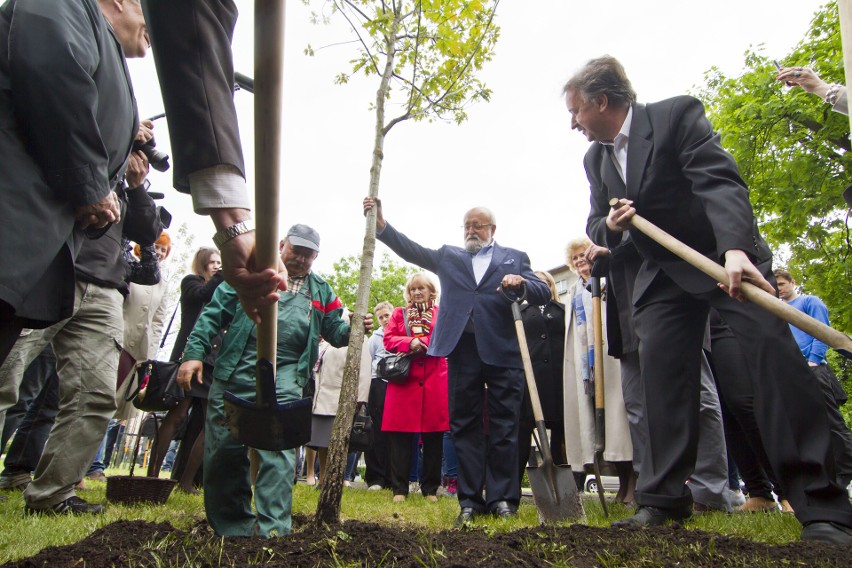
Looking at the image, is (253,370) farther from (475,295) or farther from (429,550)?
(475,295)

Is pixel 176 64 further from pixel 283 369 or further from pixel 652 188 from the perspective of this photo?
pixel 652 188

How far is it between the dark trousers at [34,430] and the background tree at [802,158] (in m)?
13.9

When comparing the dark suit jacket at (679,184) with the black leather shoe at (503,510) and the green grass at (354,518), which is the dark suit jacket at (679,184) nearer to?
the green grass at (354,518)

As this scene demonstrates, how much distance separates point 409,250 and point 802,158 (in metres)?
Result: 11.6

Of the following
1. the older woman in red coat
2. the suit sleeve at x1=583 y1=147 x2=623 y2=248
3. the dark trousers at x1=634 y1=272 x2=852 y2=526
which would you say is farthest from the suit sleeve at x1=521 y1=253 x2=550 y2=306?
the dark trousers at x1=634 y1=272 x2=852 y2=526

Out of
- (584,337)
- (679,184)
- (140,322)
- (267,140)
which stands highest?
(679,184)

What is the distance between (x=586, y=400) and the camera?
539 centimetres

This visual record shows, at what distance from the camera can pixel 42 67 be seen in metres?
1.62

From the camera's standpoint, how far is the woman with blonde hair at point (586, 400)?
511 centimetres

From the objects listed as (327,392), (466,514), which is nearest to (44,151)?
(466,514)

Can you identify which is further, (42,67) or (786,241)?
A: (786,241)

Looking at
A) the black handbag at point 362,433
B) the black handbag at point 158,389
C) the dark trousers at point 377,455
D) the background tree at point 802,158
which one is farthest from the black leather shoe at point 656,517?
the background tree at point 802,158

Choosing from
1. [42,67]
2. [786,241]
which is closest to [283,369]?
[42,67]

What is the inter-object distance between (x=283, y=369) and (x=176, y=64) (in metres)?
2.32
